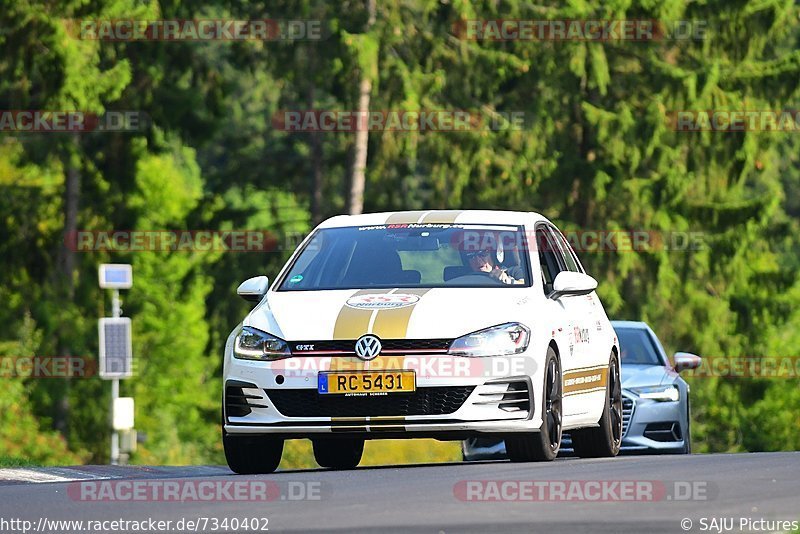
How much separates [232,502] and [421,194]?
164ft

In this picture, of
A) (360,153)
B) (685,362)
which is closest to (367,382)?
(685,362)

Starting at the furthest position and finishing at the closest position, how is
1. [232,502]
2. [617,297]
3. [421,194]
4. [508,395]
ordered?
[421,194], [617,297], [508,395], [232,502]

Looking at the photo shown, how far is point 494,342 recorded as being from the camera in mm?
12797

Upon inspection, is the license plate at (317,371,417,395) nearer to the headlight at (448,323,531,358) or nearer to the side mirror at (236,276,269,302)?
the headlight at (448,323,531,358)

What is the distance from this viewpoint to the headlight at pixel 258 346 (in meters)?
12.8

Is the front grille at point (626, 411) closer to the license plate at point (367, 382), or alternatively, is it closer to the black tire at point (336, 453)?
the black tire at point (336, 453)

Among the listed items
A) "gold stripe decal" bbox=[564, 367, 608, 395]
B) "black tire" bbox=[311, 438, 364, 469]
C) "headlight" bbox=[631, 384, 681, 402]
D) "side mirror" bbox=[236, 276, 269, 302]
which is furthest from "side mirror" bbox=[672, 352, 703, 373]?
"side mirror" bbox=[236, 276, 269, 302]

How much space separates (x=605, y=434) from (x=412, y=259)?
2.11m

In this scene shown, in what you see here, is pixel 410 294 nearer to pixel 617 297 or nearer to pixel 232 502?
pixel 232 502

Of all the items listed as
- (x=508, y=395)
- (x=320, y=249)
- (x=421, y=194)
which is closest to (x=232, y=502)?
(x=508, y=395)

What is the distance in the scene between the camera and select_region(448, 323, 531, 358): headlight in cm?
1268

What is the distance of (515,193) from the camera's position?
43.1 m

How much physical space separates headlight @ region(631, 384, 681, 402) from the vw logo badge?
6.44 metres

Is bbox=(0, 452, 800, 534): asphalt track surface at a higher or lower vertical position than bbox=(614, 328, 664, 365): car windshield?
higher
